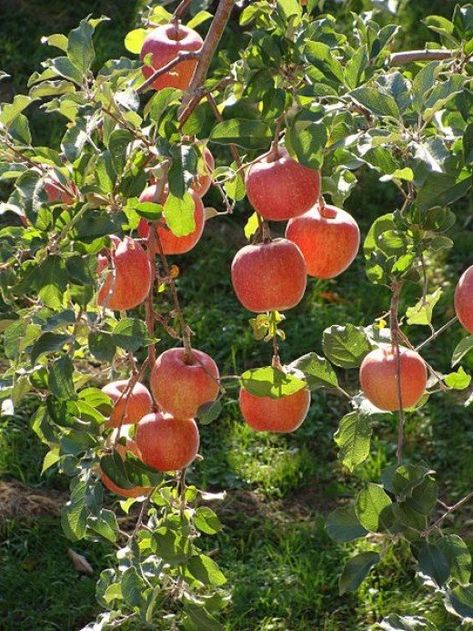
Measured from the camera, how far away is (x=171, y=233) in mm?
1682

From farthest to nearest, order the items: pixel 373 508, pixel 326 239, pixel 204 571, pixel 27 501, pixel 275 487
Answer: pixel 275 487 < pixel 27 501 < pixel 204 571 < pixel 326 239 < pixel 373 508

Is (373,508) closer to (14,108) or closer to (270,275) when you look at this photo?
(270,275)

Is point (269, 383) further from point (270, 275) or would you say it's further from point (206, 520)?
point (206, 520)

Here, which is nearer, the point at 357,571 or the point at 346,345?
the point at 357,571

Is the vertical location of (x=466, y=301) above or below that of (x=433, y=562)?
above

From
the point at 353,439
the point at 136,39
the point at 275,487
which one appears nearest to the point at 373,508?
the point at 353,439

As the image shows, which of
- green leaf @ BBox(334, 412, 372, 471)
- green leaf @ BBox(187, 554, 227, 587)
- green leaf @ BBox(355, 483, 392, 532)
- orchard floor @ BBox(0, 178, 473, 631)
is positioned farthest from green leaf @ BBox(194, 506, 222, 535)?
orchard floor @ BBox(0, 178, 473, 631)

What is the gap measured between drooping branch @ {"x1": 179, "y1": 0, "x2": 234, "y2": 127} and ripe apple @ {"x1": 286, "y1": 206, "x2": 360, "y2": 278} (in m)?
0.25

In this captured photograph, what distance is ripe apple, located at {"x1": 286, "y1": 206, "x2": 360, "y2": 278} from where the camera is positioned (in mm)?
1641

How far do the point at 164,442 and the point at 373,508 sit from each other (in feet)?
0.93

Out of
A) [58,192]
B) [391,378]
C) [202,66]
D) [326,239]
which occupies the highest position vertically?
[202,66]

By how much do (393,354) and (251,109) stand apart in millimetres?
387

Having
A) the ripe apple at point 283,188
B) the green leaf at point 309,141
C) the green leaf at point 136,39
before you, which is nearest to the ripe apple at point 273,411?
the ripe apple at point 283,188

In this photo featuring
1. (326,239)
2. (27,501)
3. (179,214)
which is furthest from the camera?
(27,501)
